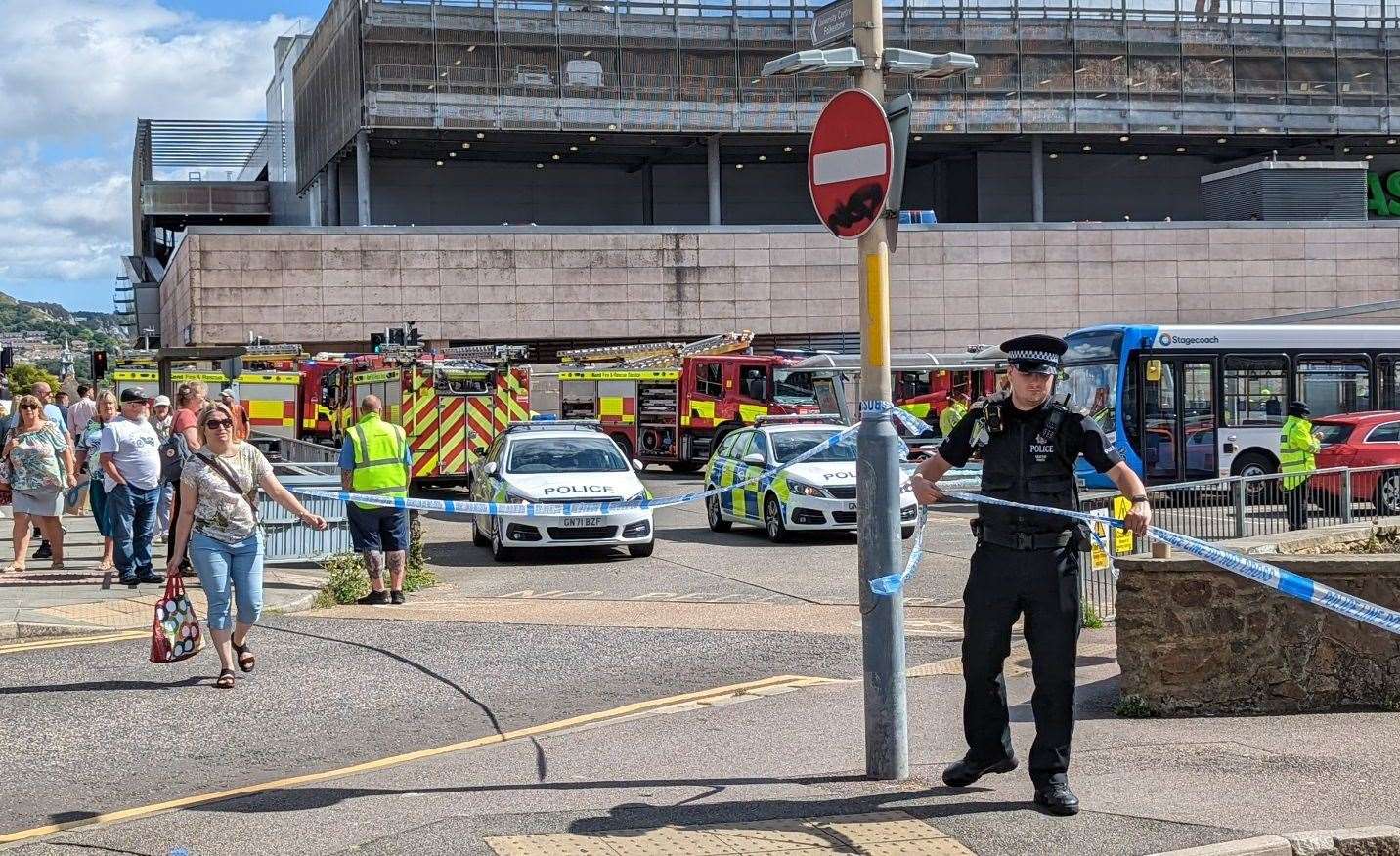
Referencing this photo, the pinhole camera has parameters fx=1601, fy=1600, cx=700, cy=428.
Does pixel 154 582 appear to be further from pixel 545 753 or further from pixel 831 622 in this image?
pixel 545 753

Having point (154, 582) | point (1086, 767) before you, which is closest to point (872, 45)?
point (1086, 767)

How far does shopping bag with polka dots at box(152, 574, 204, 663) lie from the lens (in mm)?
9031

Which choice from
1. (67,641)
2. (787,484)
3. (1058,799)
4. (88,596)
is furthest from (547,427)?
(1058,799)

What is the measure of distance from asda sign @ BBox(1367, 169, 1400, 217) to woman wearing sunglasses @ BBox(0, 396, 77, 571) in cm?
6268

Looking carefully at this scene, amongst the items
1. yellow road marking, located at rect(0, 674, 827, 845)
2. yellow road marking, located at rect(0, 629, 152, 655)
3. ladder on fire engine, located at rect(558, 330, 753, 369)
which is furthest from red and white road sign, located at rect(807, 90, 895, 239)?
ladder on fire engine, located at rect(558, 330, 753, 369)

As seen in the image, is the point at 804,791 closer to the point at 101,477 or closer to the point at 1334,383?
the point at 101,477

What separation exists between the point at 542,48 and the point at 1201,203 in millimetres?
29222

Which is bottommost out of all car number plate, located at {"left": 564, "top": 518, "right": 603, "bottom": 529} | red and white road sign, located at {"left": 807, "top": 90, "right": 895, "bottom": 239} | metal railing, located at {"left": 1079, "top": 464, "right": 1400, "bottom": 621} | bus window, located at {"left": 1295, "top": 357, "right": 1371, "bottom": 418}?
car number plate, located at {"left": 564, "top": 518, "right": 603, "bottom": 529}

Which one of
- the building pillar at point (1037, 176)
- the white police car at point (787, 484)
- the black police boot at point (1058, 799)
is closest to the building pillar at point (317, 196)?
the building pillar at point (1037, 176)

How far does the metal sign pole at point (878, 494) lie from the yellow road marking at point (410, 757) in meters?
2.22

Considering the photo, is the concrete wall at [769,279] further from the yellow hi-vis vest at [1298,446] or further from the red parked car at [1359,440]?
the yellow hi-vis vest at [1298,446]

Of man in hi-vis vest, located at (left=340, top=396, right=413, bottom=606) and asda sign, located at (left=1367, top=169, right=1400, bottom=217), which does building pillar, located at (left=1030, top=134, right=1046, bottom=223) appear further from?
man in hi-vis vest, located at (left=340, top=396, right=413, bottom=606)

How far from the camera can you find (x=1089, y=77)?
2411 inches

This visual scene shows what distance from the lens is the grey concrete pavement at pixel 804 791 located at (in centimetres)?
618
